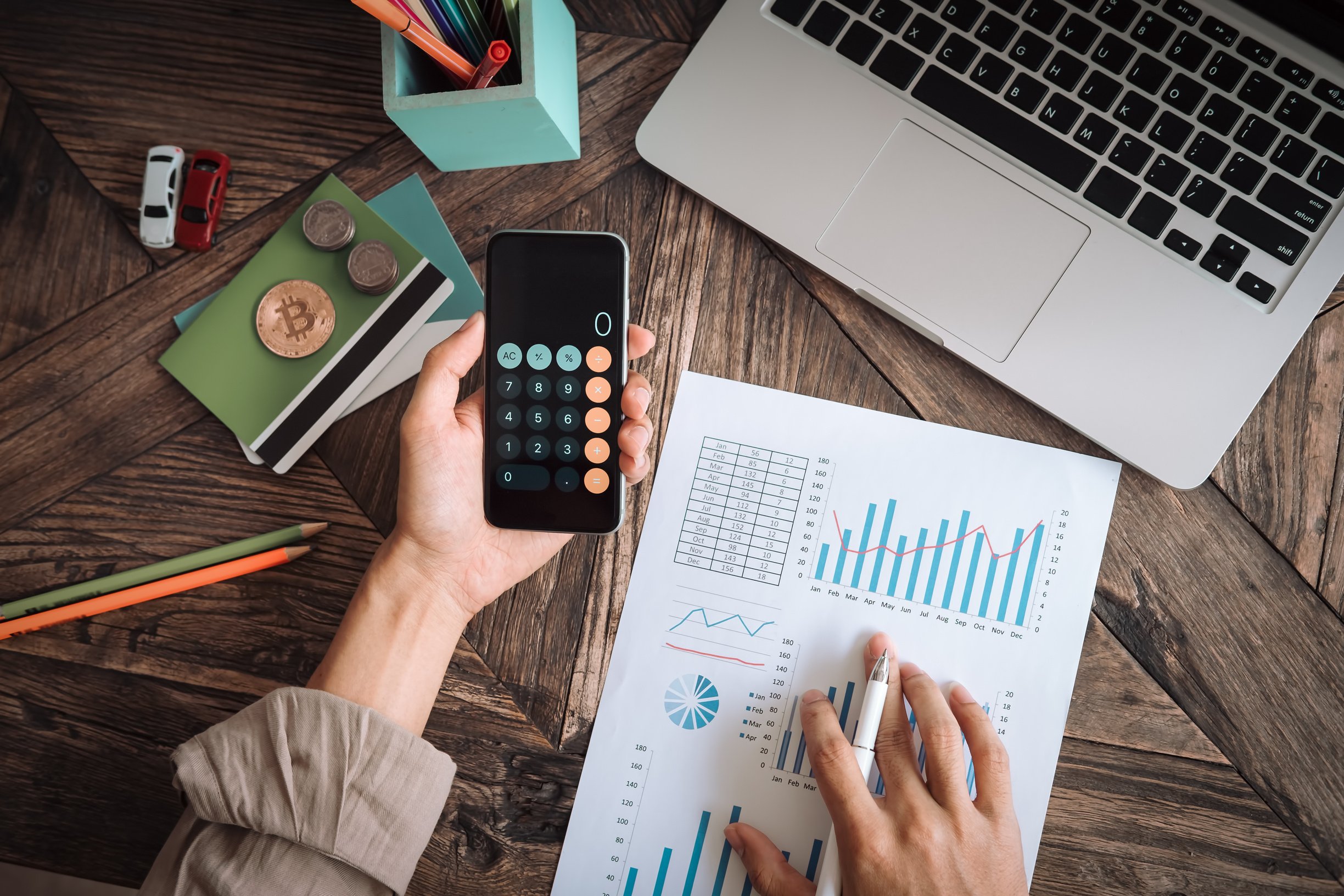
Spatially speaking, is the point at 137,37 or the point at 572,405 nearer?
the point at 572,405

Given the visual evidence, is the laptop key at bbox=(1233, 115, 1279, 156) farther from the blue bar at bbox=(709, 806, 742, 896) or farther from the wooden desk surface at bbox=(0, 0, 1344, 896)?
the blue bar at bbox=(709, 806, 742, 896)

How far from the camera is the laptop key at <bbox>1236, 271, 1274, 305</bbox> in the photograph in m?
0.64

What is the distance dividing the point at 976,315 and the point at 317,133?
62 centimetres

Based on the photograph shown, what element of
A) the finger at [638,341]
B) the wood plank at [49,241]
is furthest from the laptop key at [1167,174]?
the wood plank at [49,241]

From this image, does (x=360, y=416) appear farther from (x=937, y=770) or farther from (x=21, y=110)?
(x=937, y=770)

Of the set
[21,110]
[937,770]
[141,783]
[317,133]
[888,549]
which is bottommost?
[937,770]

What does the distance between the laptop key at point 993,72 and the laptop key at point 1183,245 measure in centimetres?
18

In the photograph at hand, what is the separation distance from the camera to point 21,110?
766mm

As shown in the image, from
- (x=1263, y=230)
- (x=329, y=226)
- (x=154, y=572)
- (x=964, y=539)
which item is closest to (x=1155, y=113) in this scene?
(x=1263, y=230)

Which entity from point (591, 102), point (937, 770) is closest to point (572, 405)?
point (591, 102)

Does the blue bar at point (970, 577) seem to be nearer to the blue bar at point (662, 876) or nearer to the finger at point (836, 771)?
the finger at point (836, 771)

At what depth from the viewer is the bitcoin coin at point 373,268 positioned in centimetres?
71

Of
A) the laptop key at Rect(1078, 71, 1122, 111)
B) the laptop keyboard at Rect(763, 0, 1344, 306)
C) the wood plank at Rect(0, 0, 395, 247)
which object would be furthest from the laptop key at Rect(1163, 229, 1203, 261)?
the wood plank at Rect(0, 0, 395, 247)

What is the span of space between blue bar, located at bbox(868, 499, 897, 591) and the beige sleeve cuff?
38cm
